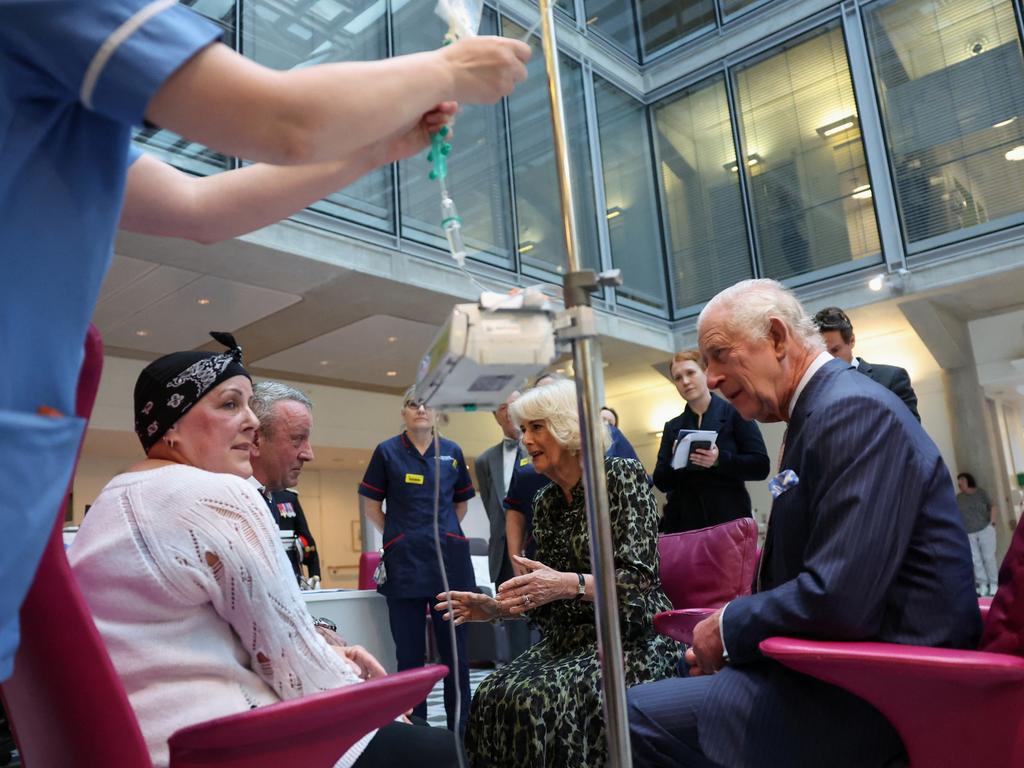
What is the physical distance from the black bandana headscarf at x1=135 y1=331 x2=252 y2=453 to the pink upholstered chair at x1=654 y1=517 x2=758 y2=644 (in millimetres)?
1329

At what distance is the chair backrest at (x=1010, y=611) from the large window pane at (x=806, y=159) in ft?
28.4

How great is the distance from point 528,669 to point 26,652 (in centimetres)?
145

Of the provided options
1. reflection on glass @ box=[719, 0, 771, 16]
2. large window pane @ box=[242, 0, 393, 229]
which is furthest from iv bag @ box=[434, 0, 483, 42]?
reflection on glass @ box=[719, 0, 771, 16]

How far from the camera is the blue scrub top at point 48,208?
1.93 feet

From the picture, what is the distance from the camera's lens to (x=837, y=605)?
126cm

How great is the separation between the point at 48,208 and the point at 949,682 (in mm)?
1158

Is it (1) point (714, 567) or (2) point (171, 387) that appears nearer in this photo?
(2) point (171, 387)

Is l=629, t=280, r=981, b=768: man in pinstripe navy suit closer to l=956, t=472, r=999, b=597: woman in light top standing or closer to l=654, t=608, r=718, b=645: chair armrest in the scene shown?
l=654, t=608, r=718, b=645: chair armrest

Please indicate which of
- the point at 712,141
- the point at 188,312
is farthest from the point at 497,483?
the point at 712,141

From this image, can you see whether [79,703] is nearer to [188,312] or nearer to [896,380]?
[896,380]

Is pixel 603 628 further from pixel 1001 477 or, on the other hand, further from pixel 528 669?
pixel 1001 477

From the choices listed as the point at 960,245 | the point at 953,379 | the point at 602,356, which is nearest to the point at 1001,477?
the point at 953,379

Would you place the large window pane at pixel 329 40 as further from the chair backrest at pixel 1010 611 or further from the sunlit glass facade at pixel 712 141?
the chair backrest at pixel 1010 611

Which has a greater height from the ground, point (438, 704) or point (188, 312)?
point (188, 312)
